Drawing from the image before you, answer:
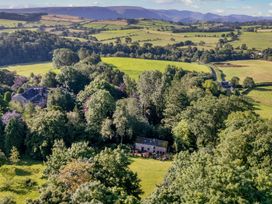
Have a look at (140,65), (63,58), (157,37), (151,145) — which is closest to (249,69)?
(140,65)

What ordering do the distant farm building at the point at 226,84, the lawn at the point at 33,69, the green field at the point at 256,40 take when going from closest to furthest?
the distant farm building at the point at 226,84, the lawn at the point at 33,69, the green field at the point at 256,40

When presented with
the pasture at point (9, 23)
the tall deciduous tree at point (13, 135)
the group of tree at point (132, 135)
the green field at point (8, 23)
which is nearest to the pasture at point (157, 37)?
the pasture at point (9, 23)

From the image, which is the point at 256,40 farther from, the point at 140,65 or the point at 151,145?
the point at 151,145

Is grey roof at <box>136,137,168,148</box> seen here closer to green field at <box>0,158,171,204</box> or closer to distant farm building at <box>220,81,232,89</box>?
green field at <box>0,158,171,204</box>

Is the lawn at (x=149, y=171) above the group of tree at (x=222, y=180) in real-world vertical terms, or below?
below

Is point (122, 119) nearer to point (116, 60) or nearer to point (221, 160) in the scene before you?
point (221, 160)

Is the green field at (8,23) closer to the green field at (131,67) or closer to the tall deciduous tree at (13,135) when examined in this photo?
the green field at (131,67)
